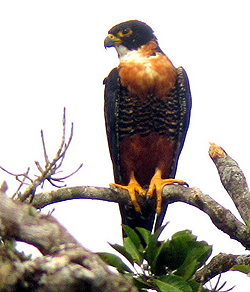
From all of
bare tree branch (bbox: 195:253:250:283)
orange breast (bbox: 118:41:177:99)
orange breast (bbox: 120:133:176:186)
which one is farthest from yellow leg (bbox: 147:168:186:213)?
bare tree branch (bbox: 195:253:250:283)

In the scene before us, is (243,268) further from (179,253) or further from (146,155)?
(146,155)

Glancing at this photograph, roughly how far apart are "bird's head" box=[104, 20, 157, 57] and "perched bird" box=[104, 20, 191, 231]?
0.59 ft

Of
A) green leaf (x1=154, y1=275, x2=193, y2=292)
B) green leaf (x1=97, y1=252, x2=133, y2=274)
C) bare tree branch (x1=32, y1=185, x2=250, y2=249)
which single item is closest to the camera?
green leaf (x1=154, y1=275, x2=193, y2=292)

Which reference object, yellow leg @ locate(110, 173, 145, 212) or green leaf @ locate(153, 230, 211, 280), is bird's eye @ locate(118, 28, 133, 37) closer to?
yellow leg @ locate(110, 173, 145, 212)

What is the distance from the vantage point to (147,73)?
535 cm

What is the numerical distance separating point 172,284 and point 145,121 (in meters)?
2.66

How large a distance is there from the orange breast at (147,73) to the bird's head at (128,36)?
0.10 meters

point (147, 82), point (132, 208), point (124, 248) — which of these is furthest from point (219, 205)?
point (147, 82)

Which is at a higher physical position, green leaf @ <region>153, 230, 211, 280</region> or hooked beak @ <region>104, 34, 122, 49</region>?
hooked beak @ <region>104, 34, 122, 49</region>

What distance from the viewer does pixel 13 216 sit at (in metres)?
1.48

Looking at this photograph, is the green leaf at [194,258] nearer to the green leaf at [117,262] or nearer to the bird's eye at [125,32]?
the green leaf at [117,262]

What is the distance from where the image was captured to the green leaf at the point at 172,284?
273 centimetres

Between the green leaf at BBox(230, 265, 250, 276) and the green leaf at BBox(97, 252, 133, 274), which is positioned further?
the green leaf at BBox(230, 265, 250, 276)

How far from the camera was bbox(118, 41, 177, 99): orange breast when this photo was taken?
17.3ft
